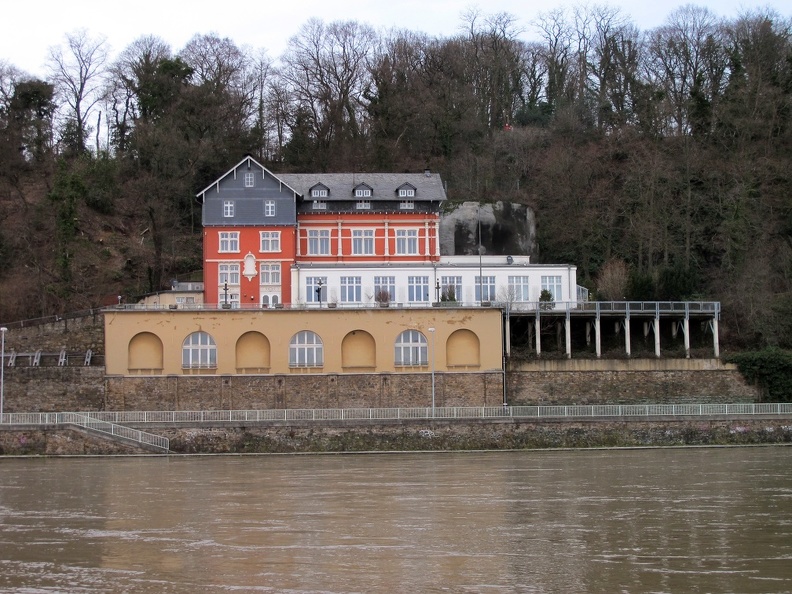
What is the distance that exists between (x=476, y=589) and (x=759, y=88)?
5197 cm

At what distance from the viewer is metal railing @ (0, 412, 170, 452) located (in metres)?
43.8

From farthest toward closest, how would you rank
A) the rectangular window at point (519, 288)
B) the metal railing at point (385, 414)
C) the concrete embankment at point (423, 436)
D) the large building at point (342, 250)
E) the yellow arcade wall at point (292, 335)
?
the large building at point (342, 250) < the rectangular window at point (519, 288) < the yellow arcade wall at point (292, 335) < the metal railing at point (385, 414) < the concrete embankment at point (423, 436)

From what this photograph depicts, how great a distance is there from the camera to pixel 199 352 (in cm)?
5044

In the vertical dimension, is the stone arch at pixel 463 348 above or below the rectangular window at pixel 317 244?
below

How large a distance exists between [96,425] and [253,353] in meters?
8.70

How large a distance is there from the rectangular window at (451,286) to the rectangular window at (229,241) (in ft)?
33.5

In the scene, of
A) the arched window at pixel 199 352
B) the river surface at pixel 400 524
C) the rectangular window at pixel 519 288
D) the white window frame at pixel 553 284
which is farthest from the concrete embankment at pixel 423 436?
the white window frame at pixel 553 284

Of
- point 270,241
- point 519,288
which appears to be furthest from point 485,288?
point 270,241

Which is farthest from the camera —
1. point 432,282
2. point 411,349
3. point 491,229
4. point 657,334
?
point 491,229

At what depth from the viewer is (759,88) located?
67188mm

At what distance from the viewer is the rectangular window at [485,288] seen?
5534 centimetres

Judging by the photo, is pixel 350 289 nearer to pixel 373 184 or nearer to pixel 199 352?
pixel 373 184

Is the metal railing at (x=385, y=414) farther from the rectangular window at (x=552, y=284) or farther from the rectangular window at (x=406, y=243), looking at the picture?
the rectangular window at (x=406, y=243)

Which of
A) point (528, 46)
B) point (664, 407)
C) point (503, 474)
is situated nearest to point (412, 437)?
point (503, 474)
